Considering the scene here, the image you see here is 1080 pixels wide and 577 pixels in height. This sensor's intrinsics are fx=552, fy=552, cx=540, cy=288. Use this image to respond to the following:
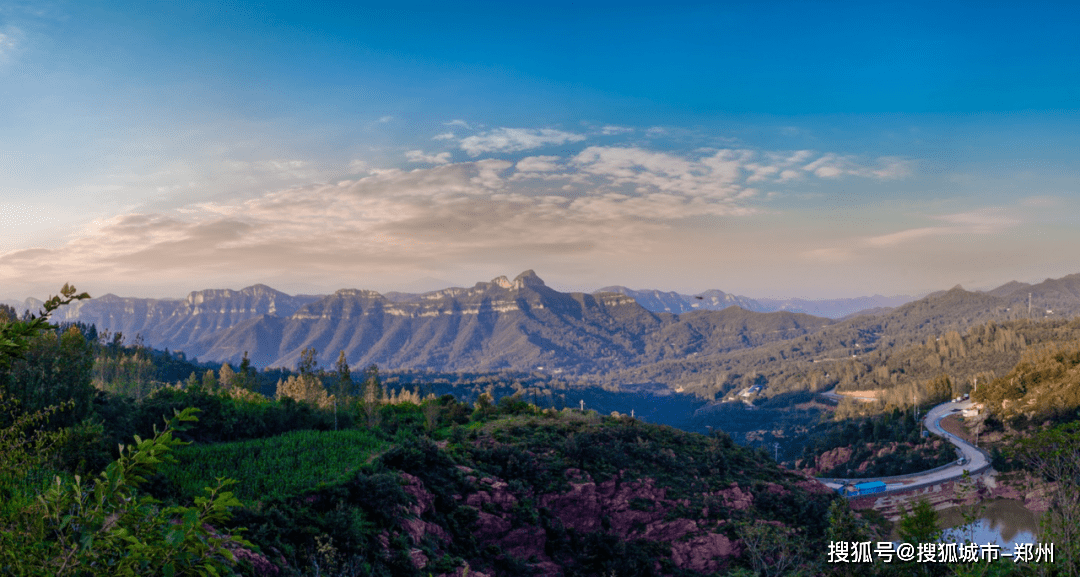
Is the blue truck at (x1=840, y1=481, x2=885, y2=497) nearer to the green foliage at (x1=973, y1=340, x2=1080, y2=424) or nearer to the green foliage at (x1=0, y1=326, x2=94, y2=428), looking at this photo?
the green foliage at (x1=973, y1=340, x2=1080, y2=424)

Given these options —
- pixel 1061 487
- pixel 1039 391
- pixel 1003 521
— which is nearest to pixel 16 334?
pixel 1061 487

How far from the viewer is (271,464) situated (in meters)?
18.5

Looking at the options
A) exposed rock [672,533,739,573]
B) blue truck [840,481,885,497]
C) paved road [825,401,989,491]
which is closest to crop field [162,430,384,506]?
exposed rock [672,533,739,573]

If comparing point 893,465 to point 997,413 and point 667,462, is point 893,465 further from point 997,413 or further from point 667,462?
point 667,462

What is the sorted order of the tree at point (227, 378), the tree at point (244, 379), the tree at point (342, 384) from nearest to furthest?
the tree at point (342, 384)
the tree at point (244, 379)
the tree at point (227, 378)

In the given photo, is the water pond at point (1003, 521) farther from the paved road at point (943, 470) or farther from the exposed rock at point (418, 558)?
the exposed rock at point (418, 558)

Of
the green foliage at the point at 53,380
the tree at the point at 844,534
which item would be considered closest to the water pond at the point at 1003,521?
the tree at the point at 844,534

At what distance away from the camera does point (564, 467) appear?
29453 mm

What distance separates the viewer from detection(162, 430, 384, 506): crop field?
1596 cm

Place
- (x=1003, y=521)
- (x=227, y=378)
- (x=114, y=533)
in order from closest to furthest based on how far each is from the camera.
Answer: (x=114, y=533) → (x=227, y=378) → (x=1003, y=521)

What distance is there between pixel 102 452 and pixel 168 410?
7006mm

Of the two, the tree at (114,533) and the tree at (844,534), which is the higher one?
the tree at (114,533)

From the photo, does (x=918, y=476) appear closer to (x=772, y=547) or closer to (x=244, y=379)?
(x=772, y=547)

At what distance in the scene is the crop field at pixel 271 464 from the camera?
15961 mm
